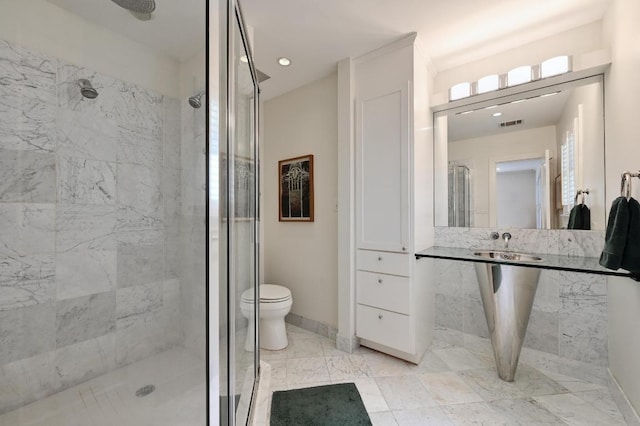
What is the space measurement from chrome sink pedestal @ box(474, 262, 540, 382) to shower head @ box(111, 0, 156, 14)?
7.62 ft

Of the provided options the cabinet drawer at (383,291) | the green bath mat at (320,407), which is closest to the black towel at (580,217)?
the cabinet drawer at (383,291)

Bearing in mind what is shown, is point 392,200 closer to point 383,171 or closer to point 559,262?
point 383,171

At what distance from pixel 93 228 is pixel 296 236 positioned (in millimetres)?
1671

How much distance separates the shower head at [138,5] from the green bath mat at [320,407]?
2.16 metres

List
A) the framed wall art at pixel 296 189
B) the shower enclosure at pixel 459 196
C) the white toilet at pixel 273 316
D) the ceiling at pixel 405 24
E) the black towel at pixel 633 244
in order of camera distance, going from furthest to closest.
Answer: the framed wall art at pixel 296 189
the shower enclosure at pixel 459 196
the white toilet at pixel 273 316
the ceiling at pixel 405 24
the black towel at pixel 633 244

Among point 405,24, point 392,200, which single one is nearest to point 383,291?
point 392,200

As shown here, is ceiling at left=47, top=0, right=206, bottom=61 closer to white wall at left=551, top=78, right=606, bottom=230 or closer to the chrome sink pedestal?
the chrome sink pedestal

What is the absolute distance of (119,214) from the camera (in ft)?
4.61

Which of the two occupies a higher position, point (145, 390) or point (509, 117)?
point (509, 117)

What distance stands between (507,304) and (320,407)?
1339 mm

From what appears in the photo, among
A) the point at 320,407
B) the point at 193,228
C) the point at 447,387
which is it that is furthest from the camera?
the point at 447,387

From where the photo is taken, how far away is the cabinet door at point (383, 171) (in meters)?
→ 1.99

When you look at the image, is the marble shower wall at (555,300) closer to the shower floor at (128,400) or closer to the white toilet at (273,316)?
the white toilet at (273,316)

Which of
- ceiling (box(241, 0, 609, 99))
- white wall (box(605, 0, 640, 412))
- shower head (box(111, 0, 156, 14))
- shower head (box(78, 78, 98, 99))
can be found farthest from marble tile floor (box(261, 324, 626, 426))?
ceiling (box(241, 0, 609, 99))
